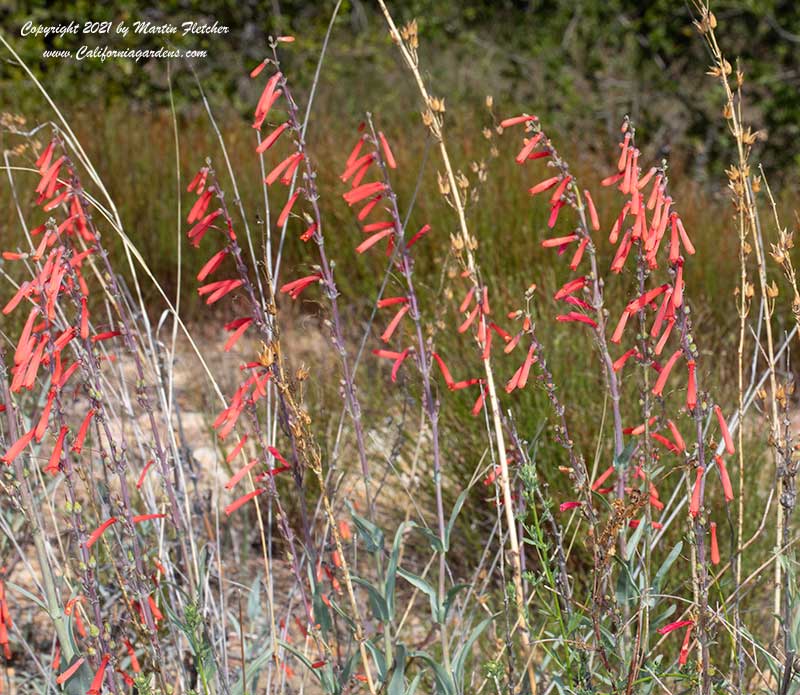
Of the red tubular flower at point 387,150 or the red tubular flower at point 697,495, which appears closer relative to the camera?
the red tubular flower at point 697,495

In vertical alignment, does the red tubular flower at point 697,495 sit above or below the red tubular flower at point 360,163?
→ below

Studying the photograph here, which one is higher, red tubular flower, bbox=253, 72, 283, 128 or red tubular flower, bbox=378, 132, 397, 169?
red tubular flower, bbox=253, 72, 283, 128

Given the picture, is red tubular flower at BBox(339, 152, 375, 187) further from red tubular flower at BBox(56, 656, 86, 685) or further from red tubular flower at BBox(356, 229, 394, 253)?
red tubular flower at BBox(56, 656, 86, 685)

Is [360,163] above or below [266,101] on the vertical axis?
below

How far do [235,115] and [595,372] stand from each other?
4338 mm

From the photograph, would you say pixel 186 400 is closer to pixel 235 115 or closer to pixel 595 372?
pixel 595 372

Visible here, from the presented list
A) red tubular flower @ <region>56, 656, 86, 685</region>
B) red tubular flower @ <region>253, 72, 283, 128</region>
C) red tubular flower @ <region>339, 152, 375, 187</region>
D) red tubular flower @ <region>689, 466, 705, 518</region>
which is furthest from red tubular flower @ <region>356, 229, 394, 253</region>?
red tubular flower @ <region>56, 656, 86, 685</region>

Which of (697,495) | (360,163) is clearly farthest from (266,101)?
(697,495)

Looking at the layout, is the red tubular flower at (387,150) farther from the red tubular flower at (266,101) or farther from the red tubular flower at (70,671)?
the red tubular flower at (70,671)

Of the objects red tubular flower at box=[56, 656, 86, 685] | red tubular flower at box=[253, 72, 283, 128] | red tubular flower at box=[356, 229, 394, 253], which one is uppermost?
red tubular flower at box=[253, 72, 283, 128]

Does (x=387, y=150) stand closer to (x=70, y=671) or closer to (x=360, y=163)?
(x=360, y=163)

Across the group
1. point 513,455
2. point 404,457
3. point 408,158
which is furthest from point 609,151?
point 513,455

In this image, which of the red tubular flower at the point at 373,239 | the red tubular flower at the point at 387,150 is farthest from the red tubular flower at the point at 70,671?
the red tubular flower at the point at 387,150

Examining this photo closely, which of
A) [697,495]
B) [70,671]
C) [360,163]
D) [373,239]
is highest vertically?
[360,163]
